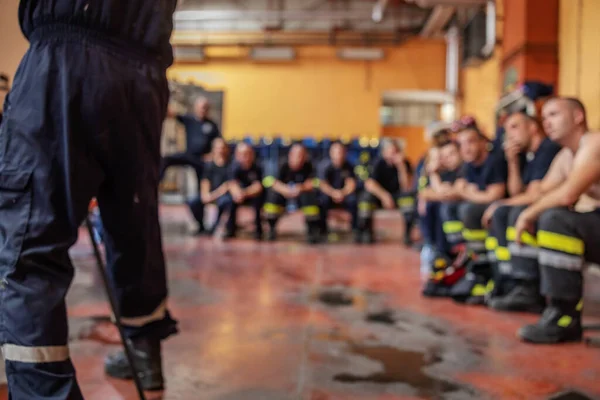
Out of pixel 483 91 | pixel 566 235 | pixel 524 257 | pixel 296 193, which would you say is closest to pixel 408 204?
pixel 296 193

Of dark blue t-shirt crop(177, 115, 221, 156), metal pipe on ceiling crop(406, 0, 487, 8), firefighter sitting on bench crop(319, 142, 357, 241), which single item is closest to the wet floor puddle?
firefighter sitting on bench crop(319, 142, 357, 241)

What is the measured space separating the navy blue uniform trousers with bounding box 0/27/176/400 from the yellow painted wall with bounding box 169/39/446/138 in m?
12.8

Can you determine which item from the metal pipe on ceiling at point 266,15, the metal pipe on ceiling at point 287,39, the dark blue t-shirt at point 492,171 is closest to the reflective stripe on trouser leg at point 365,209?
the dark blue t-shirt at point 492,171

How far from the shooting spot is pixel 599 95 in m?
2.52

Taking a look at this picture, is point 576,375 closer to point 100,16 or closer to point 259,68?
point 100,16

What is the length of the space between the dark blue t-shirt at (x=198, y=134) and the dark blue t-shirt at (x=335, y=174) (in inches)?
58.3

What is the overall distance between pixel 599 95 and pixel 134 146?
203 cm

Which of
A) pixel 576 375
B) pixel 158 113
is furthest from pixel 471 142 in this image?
pixel 158 113

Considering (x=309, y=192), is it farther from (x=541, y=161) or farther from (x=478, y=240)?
(x=541, y=161)

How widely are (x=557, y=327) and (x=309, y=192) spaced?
413 centimetres

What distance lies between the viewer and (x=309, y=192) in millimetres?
6352

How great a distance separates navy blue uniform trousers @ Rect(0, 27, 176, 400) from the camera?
1.20m

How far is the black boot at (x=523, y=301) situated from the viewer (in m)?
2.92

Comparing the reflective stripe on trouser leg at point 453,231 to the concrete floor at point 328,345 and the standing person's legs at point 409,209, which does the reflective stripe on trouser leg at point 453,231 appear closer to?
the concrete floor at point 328,345
